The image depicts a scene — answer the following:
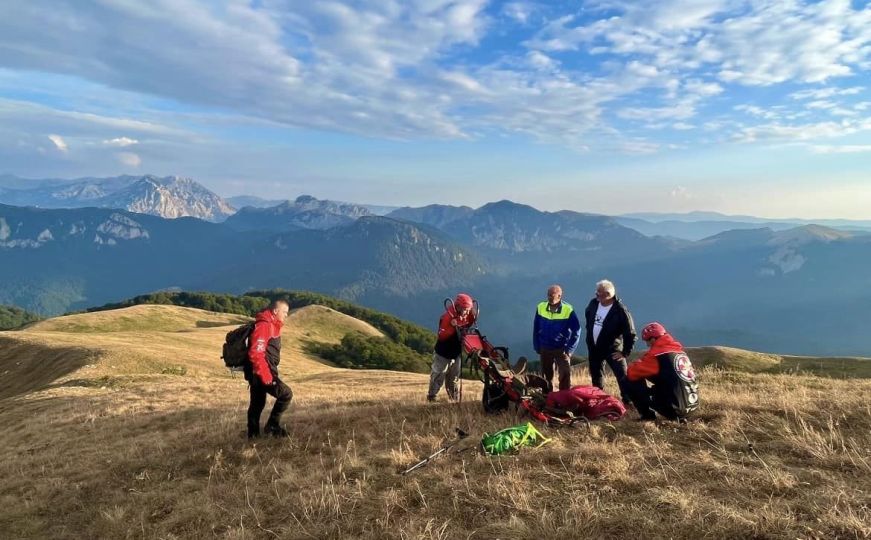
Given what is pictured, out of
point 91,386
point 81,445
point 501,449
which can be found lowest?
point 91,386

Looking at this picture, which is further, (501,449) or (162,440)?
(162,440)

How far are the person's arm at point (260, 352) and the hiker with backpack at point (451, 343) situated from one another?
401 cm

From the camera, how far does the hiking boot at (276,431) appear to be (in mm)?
9977

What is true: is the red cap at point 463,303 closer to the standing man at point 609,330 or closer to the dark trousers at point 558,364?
the dark trousers at point 558,364

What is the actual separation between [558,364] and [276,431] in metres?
6.90

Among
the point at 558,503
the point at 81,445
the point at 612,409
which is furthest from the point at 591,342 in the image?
the point at 81,445

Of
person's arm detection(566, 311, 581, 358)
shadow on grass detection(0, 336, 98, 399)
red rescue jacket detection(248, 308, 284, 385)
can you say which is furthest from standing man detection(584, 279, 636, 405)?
shadow on grass detection(0, 336, 98, 399)

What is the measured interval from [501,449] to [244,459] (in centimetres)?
484

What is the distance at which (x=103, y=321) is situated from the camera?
80438mm

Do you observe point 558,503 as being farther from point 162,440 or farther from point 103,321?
point 103,321

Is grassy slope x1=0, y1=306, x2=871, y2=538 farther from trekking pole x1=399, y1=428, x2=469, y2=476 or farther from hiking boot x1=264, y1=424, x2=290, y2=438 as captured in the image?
hiking boot x1=264, y1=424, x2=290, y2=438

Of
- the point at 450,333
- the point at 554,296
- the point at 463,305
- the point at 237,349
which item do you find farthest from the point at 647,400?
the point at 237,349

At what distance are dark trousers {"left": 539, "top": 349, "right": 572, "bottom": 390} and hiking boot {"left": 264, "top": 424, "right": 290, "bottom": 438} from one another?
629 centimetres

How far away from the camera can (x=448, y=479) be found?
6.67 m
